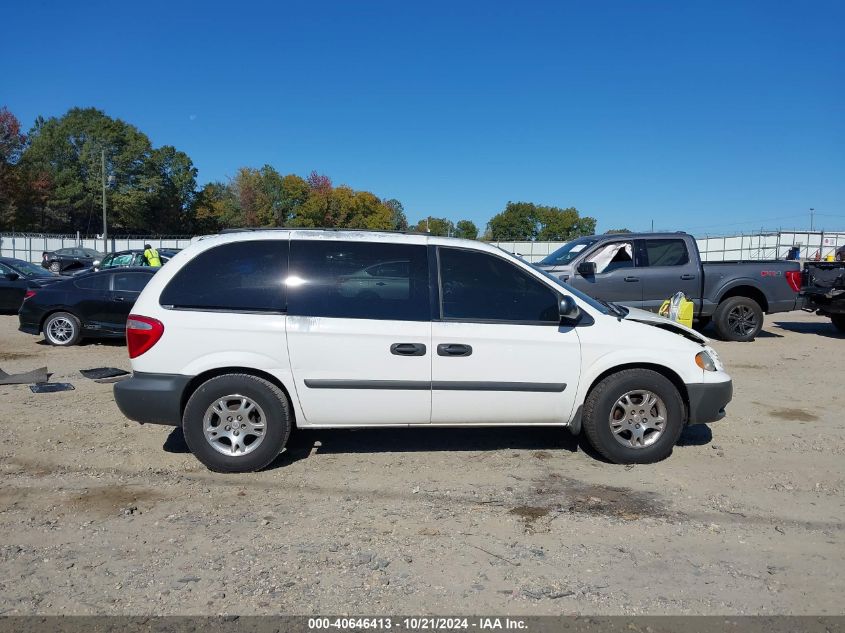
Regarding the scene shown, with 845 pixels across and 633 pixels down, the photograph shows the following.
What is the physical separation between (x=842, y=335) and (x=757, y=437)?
28.8 ft

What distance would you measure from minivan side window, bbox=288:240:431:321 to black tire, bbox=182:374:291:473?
64 centimetres

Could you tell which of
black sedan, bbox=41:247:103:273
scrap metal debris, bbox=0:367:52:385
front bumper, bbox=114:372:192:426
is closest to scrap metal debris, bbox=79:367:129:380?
scrap metal debris, bbox=0:367:52:385

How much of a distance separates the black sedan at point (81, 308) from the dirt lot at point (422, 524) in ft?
15.4

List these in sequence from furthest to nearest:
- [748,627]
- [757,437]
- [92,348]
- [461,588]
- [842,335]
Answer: [842,335] → [92,348] → [757,437] → [461,588] → [748,627]

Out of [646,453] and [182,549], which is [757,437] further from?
[182,549]

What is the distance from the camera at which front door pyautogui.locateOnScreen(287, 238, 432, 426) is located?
4777 millimetres

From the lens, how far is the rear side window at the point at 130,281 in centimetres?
1073

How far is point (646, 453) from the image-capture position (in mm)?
5039

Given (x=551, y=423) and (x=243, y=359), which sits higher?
(x=243, y=359)

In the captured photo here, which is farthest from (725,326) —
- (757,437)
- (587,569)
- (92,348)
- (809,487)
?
(92,348)

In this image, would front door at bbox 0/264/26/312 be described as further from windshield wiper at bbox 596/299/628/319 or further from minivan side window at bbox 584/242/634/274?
windshield wiper at bbox 596/299/628/319

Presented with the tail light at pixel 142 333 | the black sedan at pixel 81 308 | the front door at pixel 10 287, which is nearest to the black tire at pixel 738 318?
the tail light at pixel 142 333

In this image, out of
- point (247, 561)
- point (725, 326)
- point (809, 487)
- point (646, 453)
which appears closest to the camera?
point (247, 561)

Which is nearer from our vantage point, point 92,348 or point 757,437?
point 757,437
